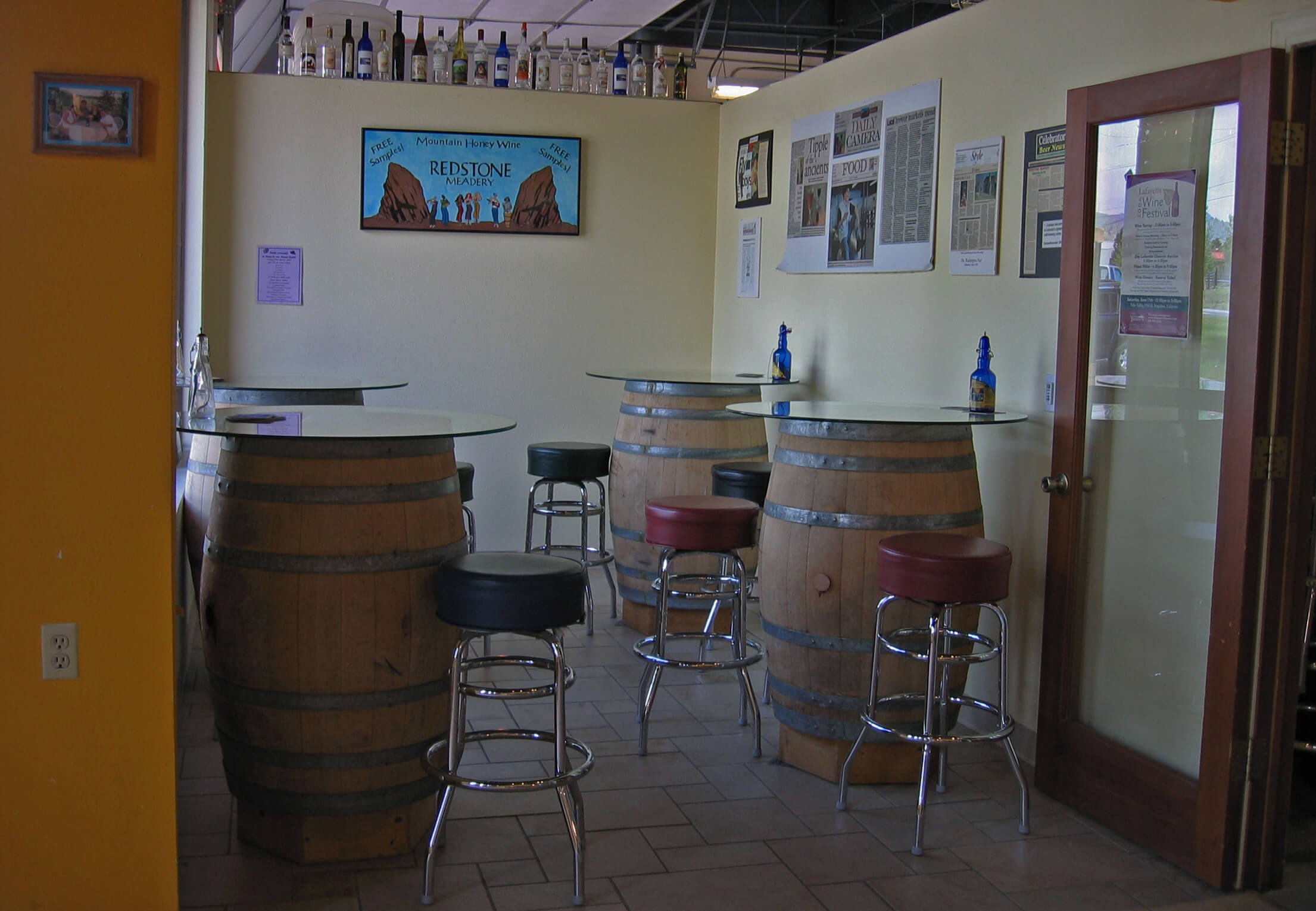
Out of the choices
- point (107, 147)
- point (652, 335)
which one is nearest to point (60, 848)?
point (107, 147)

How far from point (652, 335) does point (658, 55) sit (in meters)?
1.37

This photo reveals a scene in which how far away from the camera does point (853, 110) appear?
4.66 m

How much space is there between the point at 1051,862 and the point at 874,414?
4.04 feet

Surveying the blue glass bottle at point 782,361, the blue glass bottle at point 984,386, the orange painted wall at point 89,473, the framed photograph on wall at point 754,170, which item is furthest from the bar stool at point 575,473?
the orange painted wall at point 89,473

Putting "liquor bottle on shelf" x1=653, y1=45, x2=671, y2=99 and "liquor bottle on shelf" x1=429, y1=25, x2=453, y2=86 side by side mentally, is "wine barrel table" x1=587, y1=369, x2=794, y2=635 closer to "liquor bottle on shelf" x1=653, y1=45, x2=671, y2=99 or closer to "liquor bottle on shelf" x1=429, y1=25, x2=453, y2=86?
"liquor bottle on shelf" x1=653, y1=45, x2=671, y2=99

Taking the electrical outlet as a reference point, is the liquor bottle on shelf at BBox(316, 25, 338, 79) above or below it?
above

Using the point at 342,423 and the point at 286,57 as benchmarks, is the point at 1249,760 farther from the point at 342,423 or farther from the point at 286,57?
the point at 286,57

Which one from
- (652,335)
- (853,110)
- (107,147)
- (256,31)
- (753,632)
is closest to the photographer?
(107,147)

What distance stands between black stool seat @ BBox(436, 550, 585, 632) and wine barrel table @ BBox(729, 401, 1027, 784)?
0.87 metres

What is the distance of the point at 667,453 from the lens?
185 inches

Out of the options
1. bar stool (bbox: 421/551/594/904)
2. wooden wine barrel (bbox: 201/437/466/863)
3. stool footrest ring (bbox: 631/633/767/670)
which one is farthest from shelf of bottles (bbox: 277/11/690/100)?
bar stool (bbox: 421/551/594/904)

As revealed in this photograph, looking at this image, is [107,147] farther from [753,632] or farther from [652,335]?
[652,335]

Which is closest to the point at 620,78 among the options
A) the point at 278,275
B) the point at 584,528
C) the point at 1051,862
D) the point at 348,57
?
the point at 348,57

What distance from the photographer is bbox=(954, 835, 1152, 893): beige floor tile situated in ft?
9.37
